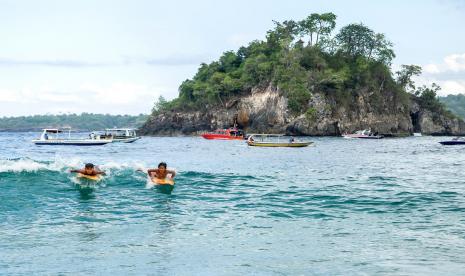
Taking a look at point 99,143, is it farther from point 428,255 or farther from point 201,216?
point 428,255

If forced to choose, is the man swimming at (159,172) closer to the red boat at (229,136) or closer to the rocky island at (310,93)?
→ the red boat at (229,136)

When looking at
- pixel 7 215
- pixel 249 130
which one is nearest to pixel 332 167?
pixel 7 215

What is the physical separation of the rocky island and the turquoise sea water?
106 m

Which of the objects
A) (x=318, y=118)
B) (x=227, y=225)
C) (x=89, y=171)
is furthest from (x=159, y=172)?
(x=318, y=118)

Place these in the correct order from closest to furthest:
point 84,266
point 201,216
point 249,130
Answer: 1. point 84,266
2. point 201,216
3. point 249,130

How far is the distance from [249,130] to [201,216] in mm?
123307

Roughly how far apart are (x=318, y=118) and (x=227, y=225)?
396ft

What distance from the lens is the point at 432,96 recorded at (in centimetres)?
16662

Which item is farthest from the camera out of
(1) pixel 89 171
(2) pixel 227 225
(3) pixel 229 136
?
(3) pixel 229 136

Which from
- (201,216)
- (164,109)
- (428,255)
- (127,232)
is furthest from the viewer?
(164,109)

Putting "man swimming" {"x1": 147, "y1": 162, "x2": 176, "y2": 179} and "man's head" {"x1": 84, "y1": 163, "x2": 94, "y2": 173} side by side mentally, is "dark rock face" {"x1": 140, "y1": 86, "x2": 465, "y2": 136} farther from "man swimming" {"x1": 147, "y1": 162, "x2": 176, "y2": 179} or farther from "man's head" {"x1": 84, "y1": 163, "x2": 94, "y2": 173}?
"man's head" {"x1": 84, "y1": 163, "x2": 94, "y2": 173}

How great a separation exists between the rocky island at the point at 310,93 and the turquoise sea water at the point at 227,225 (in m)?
Result: 106

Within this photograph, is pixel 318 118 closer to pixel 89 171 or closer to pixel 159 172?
pixel 159 172

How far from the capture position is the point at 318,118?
139m
